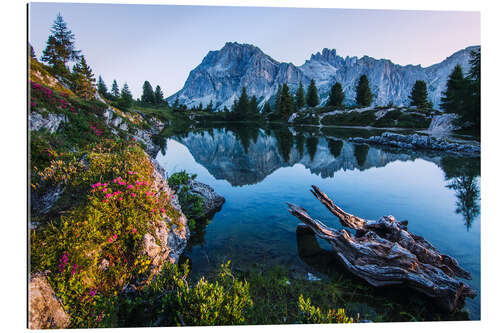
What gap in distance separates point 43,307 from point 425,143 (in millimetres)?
38664

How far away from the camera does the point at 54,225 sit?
433cm

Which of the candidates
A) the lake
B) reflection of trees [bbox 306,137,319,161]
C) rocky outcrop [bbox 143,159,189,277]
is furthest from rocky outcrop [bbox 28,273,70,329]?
reflection of trees [bbox 306,137,319,161]

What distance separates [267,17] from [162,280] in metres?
8.23

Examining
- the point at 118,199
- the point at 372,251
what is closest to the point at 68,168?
the point at 118,199

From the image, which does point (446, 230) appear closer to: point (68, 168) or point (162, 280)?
point (162, 280)

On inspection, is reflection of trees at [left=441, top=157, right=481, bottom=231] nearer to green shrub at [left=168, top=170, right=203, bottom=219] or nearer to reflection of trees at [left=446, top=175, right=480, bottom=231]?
reflection of trees at [left=446, top=175, right=480, bottom=231]

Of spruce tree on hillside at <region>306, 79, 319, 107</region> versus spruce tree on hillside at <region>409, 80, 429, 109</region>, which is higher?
spruce tree on hillside at <region>306, 79, 319, 107</region>

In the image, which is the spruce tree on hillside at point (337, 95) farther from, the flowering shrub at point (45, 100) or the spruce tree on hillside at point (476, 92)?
the flowering shrub at point (45, 100)

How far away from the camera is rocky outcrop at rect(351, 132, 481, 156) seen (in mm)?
22578

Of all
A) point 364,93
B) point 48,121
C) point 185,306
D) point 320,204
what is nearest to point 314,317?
point 185,306

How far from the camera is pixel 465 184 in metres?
12.9

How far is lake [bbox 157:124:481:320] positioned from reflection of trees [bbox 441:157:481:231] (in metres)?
0.03

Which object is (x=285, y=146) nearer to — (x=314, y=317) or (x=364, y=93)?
(x=314, y=317)
